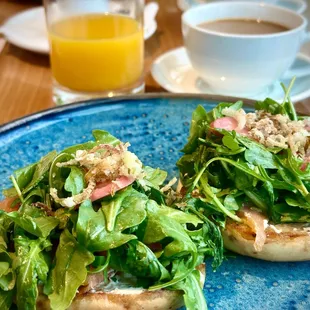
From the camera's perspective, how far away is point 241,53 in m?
1.65

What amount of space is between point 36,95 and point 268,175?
109 cm

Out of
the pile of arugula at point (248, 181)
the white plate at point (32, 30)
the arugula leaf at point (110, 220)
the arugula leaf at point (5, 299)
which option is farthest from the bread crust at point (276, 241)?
the white plate at point (32, 30)

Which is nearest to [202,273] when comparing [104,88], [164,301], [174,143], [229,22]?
[164,301]

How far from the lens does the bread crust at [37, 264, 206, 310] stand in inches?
35.5

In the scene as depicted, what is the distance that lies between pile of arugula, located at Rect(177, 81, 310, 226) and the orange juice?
75 centimetres

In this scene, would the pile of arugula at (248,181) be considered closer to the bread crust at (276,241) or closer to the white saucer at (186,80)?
the bread crust at (276,241)

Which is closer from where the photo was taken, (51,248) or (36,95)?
(51,248)

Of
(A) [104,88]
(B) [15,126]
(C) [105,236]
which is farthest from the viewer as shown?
(A) [104,88]

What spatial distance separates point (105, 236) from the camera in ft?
2.83

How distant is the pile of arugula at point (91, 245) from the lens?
0.85m

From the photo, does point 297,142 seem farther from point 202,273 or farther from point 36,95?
point 36,95

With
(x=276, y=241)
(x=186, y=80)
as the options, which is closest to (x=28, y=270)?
(x=276, y=241)

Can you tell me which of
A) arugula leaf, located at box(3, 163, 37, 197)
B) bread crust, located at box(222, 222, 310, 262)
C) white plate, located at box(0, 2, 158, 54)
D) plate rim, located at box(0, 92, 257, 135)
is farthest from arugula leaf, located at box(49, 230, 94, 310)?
→ white plate, located at box(0, 2, 158, 54)

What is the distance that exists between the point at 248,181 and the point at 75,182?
36 centimetres
